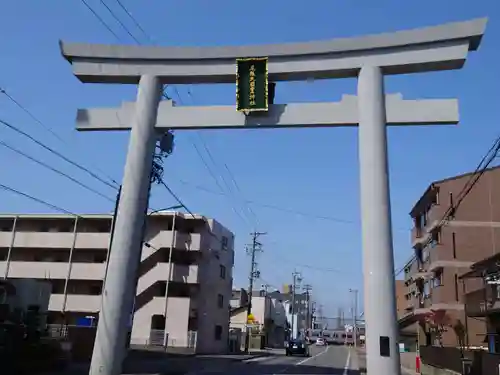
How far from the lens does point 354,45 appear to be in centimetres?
1377

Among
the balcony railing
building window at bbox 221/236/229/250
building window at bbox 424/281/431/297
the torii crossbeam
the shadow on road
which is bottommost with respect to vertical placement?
the shadow on road

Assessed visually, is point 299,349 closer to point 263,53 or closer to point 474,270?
point 474,270

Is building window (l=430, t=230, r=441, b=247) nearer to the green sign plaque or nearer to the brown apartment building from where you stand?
the brown apartment building

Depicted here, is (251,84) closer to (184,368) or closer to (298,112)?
(298,112)

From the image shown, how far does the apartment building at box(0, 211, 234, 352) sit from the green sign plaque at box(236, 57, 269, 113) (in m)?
27.5

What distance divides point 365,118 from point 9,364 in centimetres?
1350

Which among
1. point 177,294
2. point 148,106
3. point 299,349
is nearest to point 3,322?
point 148,106

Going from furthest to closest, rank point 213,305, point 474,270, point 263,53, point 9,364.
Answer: point 213,305 < point 474,270 < point 9,364 < point 263,53

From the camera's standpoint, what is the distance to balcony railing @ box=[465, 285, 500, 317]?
19.2 metres

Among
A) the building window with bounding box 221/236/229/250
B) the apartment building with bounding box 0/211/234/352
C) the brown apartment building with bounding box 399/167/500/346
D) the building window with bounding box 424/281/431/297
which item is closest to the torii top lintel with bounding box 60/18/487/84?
the brown apartment building with bounding box 399/167/500/346

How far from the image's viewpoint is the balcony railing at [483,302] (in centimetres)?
1919

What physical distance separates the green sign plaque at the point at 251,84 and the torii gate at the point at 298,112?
0.23 meters

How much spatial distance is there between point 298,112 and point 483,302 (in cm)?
1258

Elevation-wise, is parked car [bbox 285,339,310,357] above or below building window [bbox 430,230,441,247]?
below
